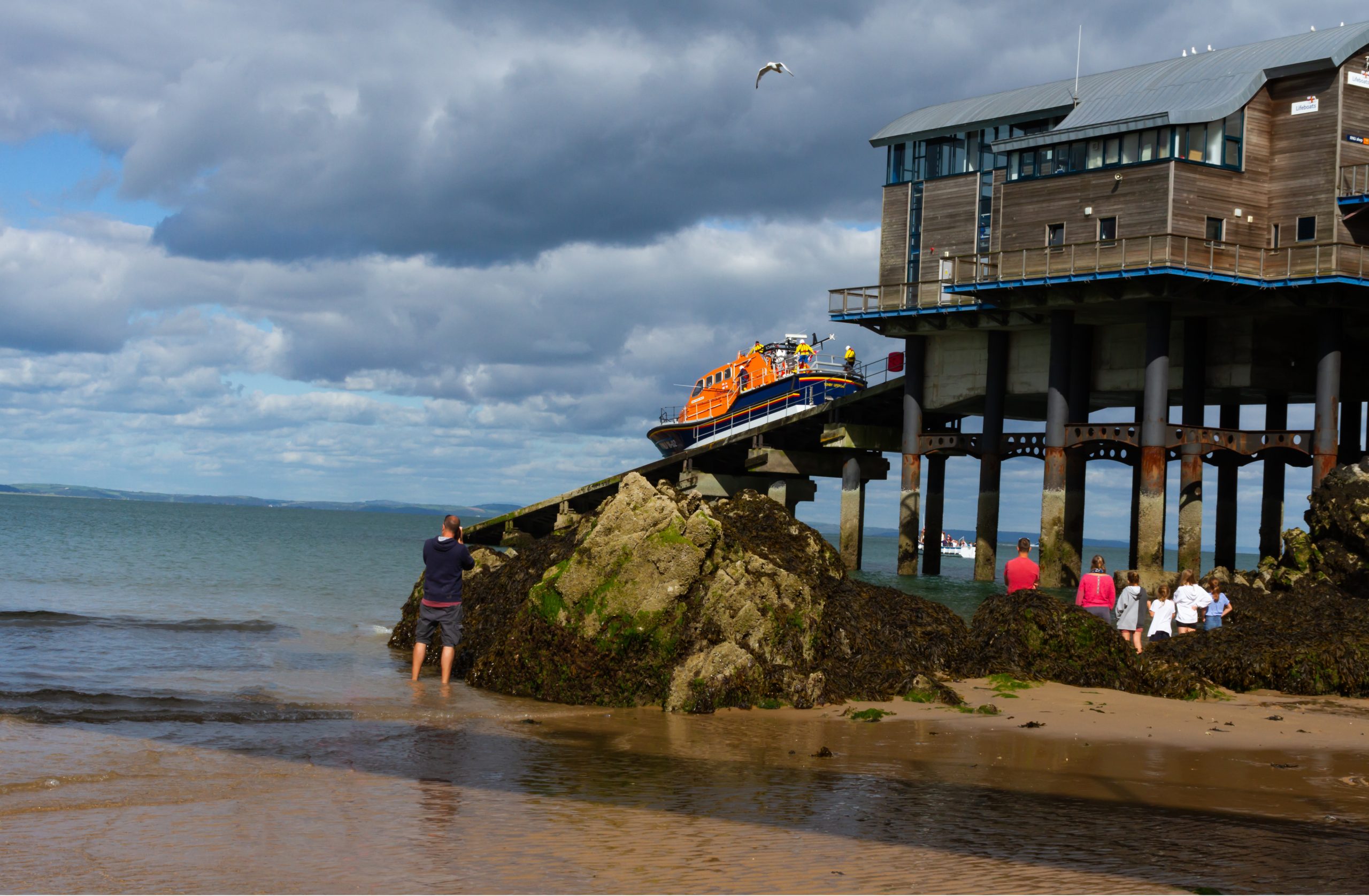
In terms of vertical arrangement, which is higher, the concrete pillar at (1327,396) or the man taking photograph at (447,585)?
the concrete pillar at (1327,396)

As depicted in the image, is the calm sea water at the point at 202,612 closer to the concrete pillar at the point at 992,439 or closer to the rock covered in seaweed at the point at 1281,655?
the concrete pillar at the point at 992,439

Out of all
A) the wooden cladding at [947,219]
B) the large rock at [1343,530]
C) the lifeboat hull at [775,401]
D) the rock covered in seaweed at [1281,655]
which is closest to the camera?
the rock covered in seaweed at [1281,655]

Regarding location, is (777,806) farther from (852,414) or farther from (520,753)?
(852,414)

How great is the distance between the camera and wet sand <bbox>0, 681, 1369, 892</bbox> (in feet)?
21.1

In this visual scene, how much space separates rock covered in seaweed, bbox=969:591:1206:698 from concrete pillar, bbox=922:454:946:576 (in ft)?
101

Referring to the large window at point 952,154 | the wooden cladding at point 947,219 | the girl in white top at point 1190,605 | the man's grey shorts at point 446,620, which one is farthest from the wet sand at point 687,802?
the large window at point 952,154

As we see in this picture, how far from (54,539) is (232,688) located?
61.0 meters

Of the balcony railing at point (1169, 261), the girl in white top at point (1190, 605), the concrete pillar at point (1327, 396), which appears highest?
→ the balcony railing at point (1169, 261)

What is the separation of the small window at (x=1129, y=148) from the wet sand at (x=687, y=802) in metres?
25.9

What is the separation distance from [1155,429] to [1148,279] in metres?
4.13

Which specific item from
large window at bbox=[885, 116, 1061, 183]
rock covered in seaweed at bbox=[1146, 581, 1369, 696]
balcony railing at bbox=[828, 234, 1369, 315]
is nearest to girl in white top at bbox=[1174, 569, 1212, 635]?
rock covered in seaweed at bbox=[1146, 581, 1369, 696]

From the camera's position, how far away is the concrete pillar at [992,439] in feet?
133

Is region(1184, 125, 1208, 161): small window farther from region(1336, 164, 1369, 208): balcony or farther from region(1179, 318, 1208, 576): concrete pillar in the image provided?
region(1179, 318, 1208, 576): concrete pillar

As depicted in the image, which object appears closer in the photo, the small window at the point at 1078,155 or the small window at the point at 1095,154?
the small window at the point at 1095,154
